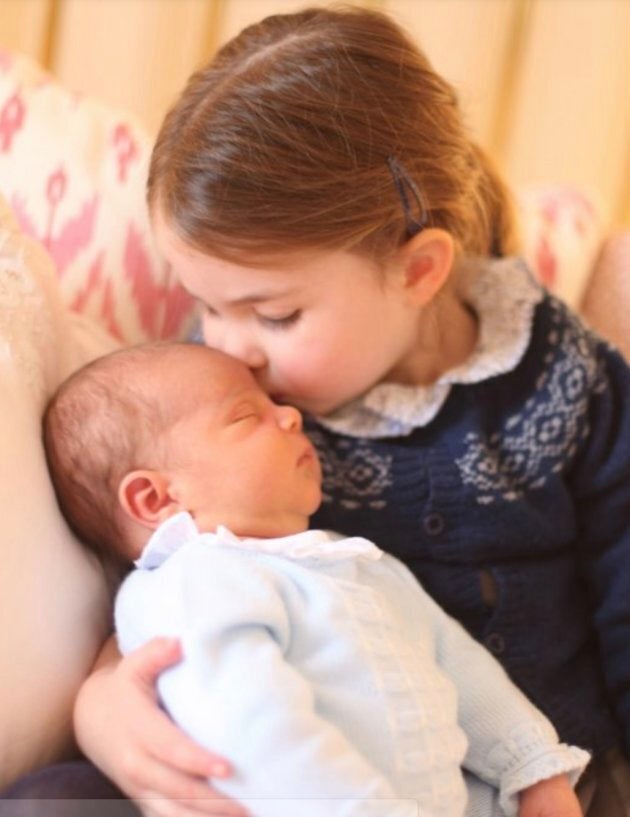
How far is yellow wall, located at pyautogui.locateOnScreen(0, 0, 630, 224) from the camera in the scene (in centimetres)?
151

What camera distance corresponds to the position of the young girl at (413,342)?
949 mm

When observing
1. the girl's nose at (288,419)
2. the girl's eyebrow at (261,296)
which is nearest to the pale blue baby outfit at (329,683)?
the girl's nose at (288,419)

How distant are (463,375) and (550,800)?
41 centimetres

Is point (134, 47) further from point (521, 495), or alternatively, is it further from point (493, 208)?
point (521, 495)

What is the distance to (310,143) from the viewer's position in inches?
37.2

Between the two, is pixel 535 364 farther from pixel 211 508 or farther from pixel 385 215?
pixel 211 508

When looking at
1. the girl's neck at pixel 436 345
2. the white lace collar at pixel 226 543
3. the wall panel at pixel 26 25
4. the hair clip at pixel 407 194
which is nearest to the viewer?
the white lace collar at pixel 226 543

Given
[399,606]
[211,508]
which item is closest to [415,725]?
[399,606]

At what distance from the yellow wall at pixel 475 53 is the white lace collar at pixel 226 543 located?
32.1 inches

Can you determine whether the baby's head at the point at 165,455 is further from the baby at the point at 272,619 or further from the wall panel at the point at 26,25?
the wall panel at the point at 26,25

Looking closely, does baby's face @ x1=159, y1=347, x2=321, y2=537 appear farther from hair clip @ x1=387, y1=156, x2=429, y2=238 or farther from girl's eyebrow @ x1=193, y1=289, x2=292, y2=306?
hair clip @ x1=387, y1=156, x2=429, y2=238

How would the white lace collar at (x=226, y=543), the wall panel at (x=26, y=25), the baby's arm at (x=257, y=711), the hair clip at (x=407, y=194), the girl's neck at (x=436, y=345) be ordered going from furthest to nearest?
the wall panel at (x=26, y=25), the girl's neck at (x=436, y=345), the hair clip at (x=407, y=194), the white lace collar at (x=226, y=543), the baby's arm at (x=257, y=711)

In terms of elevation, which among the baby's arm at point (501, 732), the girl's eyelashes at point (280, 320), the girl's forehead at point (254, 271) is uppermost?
the girl's forehead at point (254, 271)

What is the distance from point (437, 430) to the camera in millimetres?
1074
